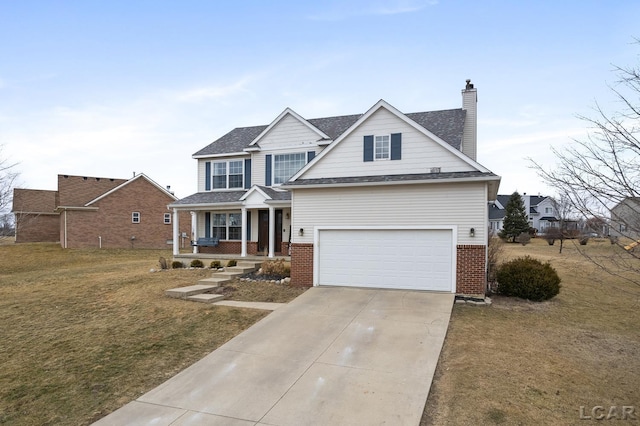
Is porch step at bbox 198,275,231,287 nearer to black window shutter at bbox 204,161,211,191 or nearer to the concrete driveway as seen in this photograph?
the concrete driveway

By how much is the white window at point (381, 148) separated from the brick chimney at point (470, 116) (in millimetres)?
7140

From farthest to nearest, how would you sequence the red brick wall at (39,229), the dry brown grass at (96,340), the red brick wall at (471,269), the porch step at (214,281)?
the red brick wall at (39,229), the porch step at (214,281), the red brick wall at (471,269), the dry brown grass at (96,340)

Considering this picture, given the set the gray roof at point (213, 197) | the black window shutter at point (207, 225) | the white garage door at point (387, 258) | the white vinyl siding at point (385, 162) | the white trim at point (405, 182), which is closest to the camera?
the white trim at point (405, 182)

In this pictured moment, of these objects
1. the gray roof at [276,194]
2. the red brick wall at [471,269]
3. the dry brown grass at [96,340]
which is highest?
the gray roof at [276,194]

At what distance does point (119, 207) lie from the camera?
32.1 m

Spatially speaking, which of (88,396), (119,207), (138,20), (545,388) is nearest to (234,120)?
(138,20)

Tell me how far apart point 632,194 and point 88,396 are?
27.9ft

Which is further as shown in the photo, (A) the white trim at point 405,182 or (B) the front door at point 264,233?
(B) the front door at point 264,233

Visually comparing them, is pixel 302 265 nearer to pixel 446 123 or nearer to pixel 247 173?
pixel 247 173

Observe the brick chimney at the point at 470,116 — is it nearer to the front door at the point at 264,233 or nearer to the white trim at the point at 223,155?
the front door at the point at 264,233

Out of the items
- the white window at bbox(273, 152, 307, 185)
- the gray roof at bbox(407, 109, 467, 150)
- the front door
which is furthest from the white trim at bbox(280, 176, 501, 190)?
the front door

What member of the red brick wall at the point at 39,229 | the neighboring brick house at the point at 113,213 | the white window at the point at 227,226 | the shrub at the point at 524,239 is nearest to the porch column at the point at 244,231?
the white window at the point at 227,226

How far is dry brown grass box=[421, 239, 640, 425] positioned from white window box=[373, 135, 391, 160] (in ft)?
17.9

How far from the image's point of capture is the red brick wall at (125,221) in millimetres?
30656
